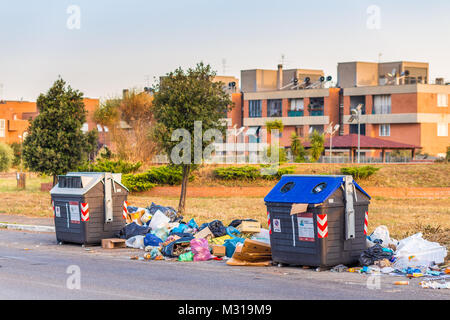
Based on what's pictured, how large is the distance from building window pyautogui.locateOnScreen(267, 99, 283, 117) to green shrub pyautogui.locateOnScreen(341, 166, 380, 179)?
4091cm

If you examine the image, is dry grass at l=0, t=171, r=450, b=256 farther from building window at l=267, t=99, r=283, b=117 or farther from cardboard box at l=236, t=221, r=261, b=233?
building window at l=267, t=99, r=283, b=117

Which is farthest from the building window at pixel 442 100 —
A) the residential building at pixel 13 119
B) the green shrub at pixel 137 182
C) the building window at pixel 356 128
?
the residential building at pixel 13 119

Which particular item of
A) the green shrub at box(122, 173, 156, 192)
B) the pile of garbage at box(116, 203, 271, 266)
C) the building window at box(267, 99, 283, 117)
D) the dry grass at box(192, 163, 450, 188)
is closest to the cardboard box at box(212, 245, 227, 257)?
the pile of garbage at box(116, 203, 271, 266)

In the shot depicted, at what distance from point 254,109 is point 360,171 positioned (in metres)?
43.7

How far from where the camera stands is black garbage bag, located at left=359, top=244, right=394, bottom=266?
38.9ft

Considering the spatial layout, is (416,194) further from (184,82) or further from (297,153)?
(297,153)

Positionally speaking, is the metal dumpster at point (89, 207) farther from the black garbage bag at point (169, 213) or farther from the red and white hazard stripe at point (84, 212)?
the black garbage bag at point (169, 213)

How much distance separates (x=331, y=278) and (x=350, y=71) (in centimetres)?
6702

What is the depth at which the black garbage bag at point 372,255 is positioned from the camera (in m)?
11.9

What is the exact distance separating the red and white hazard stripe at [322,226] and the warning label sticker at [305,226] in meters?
0.13

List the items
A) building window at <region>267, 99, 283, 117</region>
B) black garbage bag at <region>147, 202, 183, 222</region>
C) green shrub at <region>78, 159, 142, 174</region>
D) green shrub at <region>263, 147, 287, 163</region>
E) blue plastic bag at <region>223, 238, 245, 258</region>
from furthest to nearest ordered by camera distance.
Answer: building window at <region>267, 99, 283, 117</region>
green shrub at <region>263, 147, 287, 163</region>
green shrub at <region>78, 159, 142, 174</region>
black garbage bag at <region>147, 202, 183, 222</region>
blue plastic bag at <region>223, 238, 245, 258</region>

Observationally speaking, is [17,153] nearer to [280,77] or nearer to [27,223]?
[280,77]
